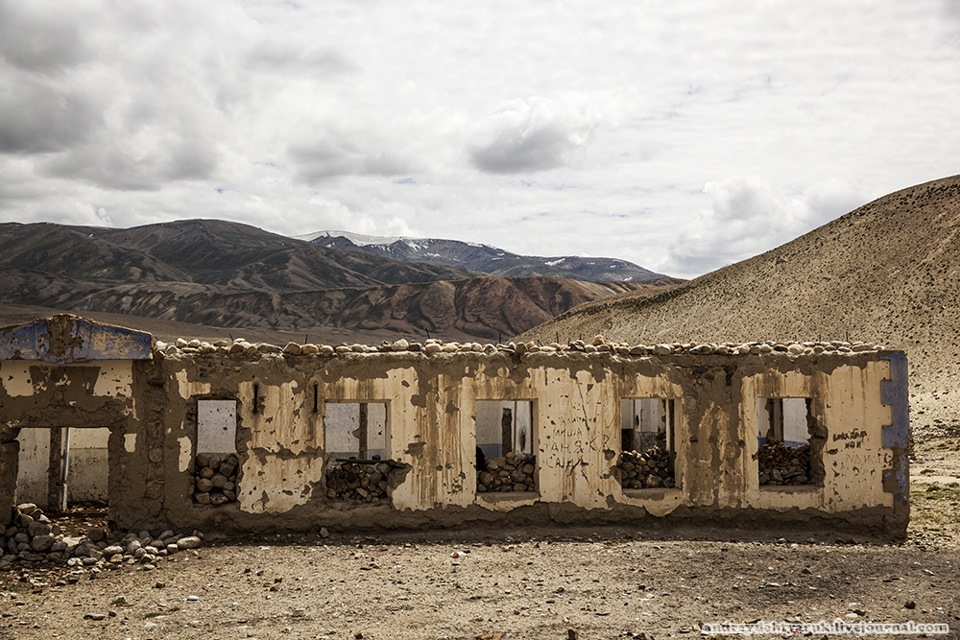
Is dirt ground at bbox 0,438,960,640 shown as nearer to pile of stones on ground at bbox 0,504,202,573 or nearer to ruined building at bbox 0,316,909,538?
pile of stones on ground at bbox 0,504,202,573

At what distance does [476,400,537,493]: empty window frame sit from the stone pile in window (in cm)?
437

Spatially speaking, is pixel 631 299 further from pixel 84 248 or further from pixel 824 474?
pixel 84 248

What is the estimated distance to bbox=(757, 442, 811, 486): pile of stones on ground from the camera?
12938 millimetres

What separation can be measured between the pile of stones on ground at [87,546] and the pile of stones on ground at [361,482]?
6.83 ft

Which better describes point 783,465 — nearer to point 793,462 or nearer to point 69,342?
point 793,462

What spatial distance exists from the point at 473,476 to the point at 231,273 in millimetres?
A: 135221

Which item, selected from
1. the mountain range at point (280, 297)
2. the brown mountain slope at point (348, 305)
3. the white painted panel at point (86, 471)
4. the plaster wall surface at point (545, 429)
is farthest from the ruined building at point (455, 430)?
the brown mountain slope at point (348, 305)

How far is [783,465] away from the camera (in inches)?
521

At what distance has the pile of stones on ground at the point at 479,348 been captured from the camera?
451 inches

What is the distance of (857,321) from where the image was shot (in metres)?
46.5

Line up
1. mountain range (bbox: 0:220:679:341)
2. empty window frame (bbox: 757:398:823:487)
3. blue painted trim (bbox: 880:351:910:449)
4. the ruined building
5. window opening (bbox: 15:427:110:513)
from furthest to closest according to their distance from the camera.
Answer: mountain range (bbox: 0:220:679:341)
window opening (bbox: 15:427:110:513)
empty window frame (bbox: 757:398:823:487)
blue painted trim (bbox: 880:351:910:449)
the ruined building

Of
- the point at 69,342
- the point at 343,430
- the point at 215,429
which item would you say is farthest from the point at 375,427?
the point at 69,342

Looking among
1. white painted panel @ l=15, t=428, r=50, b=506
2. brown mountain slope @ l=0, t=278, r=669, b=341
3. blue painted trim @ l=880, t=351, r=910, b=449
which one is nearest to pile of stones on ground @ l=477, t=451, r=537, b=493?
blue painted trim @ l=880, t=351, r=910, b=449

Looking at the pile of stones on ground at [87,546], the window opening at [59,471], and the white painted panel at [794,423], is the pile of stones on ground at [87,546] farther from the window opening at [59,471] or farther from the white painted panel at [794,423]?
the white painted panel at [794,423]
